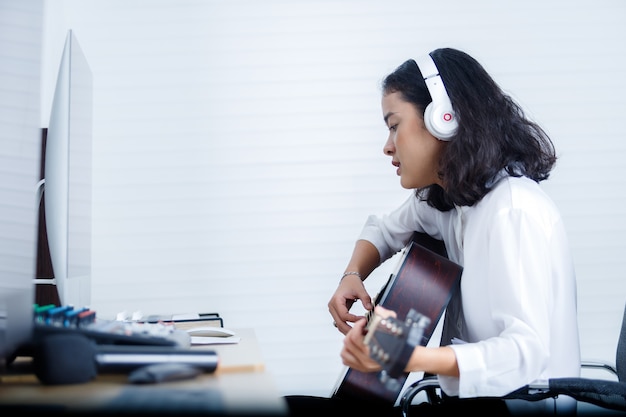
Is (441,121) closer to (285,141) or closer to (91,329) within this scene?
(91,329)

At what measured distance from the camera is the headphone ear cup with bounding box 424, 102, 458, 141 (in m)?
1.40

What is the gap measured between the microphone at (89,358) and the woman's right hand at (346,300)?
731 millimetres

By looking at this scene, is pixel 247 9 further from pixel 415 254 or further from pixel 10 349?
pixel 10 349

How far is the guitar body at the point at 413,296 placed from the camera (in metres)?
1.30

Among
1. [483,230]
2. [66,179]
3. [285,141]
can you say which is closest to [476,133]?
[483,230]

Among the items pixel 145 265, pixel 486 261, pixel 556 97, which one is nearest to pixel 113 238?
pixel 145 265

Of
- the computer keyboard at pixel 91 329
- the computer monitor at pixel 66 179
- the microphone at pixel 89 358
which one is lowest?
the microphone at pixel 89 358

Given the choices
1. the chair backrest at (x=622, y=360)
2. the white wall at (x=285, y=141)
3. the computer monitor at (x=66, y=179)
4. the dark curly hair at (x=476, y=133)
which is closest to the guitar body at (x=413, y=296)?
the dark curly hair at (x=476, y=133)

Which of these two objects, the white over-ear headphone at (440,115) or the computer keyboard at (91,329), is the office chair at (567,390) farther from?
the white over-ear headphone at (440,115)

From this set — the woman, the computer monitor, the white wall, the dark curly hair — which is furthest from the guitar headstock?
the white wall

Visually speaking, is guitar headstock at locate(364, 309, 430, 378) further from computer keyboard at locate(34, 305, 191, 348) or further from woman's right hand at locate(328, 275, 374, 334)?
woman's right hand at locate(328, 275, 374, 334)

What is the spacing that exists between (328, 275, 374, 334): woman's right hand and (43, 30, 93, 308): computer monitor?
641 millimetres

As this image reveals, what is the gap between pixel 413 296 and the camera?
133 centimetres

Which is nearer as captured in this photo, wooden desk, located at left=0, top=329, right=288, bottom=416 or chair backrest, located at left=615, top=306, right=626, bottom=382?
wooden desk, located at left=0, top=329, right=288, bottom=416
